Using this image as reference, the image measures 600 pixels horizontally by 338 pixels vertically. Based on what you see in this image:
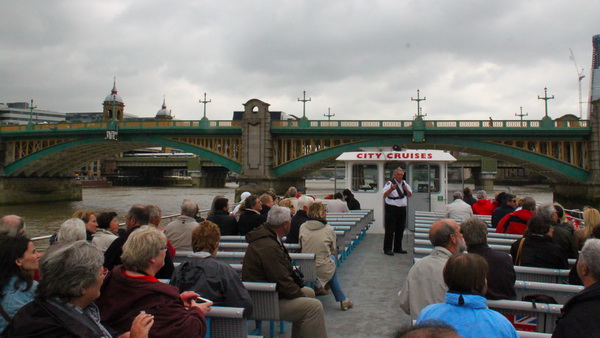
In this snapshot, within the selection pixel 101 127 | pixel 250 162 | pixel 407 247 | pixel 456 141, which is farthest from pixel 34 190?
pixel 407 247

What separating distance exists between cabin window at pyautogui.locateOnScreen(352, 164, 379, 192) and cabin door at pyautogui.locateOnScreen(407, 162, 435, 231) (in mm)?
981

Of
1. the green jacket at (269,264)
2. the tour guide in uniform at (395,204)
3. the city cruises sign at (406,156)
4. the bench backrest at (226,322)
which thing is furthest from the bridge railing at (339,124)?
the bench backrest at (226,322)

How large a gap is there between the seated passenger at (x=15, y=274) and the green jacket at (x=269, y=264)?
186cm

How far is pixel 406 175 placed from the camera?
12.4m

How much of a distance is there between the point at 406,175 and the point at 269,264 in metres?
8.72

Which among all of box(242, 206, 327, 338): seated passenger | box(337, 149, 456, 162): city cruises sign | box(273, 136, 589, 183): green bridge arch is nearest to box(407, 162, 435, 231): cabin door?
box(337, 149, 456, 162): city cruises sign

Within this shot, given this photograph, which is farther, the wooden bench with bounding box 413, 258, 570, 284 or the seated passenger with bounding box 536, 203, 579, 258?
the seated passenger with bounding box 536, 203, 579, 258

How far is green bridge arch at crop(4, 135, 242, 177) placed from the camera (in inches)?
1538

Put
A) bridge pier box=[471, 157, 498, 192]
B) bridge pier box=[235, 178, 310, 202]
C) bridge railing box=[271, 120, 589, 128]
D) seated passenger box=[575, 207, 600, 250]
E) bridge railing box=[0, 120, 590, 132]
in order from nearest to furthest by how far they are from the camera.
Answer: seated passenger box=[575, 207, 600, 250], bridge railing box=[271, 120, 589, 128], bridge railing box=[0, 120, 590, 132], bridge pier box=[235, 178, 310, 202], bridge pier box=[471, 157, 498, 192]

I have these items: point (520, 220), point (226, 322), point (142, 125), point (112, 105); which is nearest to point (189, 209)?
point (226, 322)

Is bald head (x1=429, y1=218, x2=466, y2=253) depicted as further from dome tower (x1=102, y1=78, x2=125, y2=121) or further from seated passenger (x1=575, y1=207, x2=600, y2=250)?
dome tower (x1=102, y1=78, x2=125, y2=121)

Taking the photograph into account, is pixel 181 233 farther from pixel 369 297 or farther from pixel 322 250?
pixel 369 297

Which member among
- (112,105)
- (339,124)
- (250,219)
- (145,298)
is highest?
(112,105)

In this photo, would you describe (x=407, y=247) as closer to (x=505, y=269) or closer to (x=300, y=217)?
(x=300, y=217)
